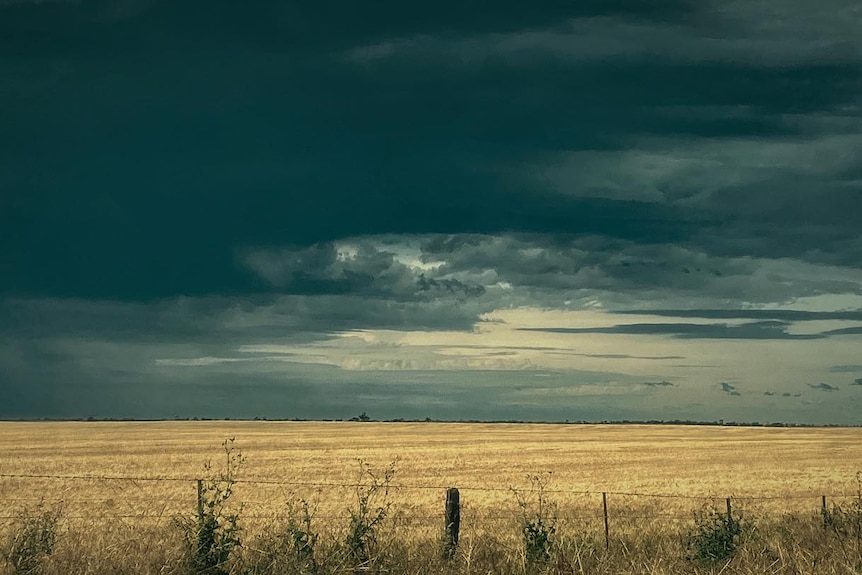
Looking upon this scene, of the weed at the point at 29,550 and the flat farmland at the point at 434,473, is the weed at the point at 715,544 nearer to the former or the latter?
the flat farmland at the point at 434,473

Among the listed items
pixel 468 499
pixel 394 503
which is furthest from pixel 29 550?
pixel 468 499

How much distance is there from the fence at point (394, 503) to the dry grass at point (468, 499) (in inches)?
3.9

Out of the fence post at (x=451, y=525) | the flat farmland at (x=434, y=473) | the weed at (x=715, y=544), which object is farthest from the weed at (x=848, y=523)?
the flat farmland at (x=434, y=473)

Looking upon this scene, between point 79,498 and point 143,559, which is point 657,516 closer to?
point 143,559

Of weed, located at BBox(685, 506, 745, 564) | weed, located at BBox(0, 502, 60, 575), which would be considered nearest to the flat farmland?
weed, located at BBox(685, 506, 745, 564)

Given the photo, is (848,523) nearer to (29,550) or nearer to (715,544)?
(715,544)

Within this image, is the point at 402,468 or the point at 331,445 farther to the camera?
the point at 331,445

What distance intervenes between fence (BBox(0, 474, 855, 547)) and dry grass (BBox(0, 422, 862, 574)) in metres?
0.10

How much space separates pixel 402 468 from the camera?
49.8 m

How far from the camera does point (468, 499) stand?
31562 millimetres

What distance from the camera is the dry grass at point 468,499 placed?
10609 mm

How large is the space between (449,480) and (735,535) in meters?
29.6

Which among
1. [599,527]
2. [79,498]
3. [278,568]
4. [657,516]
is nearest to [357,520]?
[278,568]

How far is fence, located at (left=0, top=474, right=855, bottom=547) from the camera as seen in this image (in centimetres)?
2434
